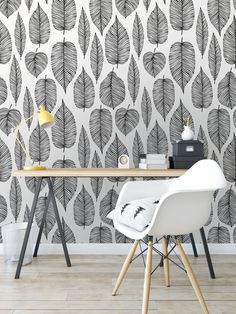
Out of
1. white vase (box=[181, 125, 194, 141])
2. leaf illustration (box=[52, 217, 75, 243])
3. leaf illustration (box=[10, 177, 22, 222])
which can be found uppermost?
white vase (box=[181, 125, 194, 141])

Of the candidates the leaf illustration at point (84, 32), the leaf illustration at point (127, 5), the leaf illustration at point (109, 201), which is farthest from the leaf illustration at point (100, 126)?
the leaf illustration at point (127, 5)

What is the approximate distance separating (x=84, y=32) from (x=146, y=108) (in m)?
0.78

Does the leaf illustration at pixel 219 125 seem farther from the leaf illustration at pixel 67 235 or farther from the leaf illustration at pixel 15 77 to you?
the leaf illustration at pixel 15 77

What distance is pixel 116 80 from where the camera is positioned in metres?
3.41

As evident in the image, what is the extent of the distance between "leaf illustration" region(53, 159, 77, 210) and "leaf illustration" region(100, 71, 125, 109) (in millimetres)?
575

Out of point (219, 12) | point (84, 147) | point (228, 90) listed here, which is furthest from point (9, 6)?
point (228, 90)

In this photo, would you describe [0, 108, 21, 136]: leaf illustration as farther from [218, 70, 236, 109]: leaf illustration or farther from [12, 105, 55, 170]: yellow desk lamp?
[218, 70, 236, 109]: leaf illustration

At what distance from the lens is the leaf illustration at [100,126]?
3416 mm

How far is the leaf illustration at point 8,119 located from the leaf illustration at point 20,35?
47 centimetres

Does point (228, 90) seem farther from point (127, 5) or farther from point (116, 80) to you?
point (127, 5)

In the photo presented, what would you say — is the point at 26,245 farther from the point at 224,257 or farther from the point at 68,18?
the point at 68,18

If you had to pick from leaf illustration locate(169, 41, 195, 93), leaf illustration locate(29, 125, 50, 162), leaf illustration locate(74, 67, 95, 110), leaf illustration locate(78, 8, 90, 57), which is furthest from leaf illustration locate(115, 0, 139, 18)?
leaf illustration locate(29, 125, 50, 162)

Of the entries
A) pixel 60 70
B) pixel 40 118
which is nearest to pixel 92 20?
pixel 60 70

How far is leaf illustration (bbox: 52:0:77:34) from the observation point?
339 cm
